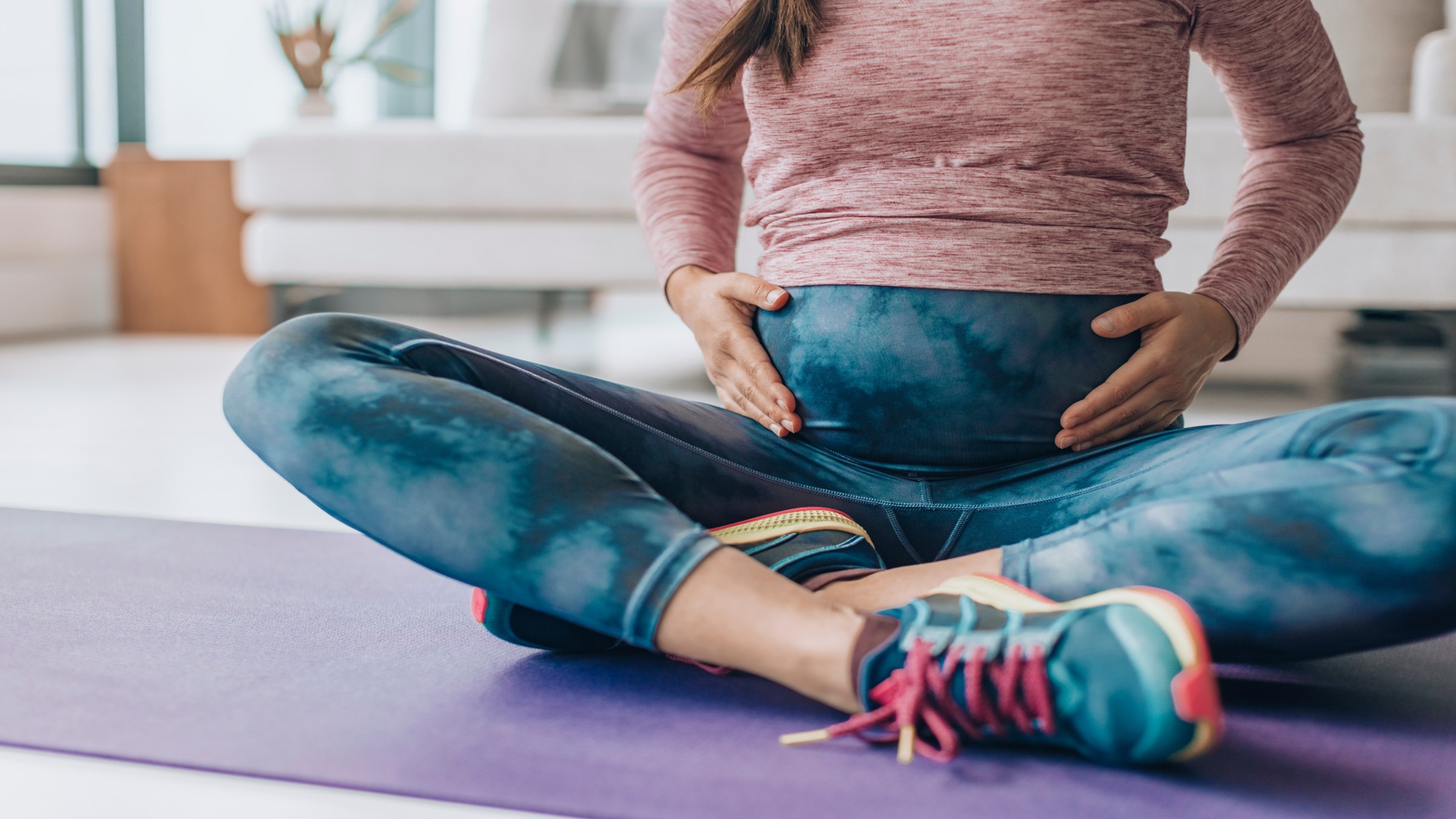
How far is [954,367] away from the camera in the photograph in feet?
2.55

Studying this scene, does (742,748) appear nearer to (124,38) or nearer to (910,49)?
(910,49)

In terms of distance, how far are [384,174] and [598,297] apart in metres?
1.95

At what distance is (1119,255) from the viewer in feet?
2.60

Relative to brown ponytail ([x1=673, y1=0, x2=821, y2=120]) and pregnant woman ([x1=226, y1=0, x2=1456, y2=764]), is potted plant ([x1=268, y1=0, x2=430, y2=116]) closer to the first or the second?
pregnant woman ([x1=226, y1=0, x2=1456, y2=764])

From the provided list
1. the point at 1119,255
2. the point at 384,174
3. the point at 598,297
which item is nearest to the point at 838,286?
the point at 1119,255

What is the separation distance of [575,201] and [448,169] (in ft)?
0.90

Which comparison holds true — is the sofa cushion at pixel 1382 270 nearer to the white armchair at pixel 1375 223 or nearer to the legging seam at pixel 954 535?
the white armchair at pixel 1375 223

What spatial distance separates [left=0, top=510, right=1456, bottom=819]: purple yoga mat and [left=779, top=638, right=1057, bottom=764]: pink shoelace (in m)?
0.01

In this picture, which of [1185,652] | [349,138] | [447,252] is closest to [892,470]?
[1185,652]

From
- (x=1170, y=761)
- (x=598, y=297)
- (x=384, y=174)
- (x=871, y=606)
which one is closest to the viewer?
(x=1170, y=761)

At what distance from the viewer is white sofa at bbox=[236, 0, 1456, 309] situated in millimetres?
1929

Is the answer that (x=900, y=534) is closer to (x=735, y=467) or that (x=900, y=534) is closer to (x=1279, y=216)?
(x=735, y=467)

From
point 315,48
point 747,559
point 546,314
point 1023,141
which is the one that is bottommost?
point 546,314

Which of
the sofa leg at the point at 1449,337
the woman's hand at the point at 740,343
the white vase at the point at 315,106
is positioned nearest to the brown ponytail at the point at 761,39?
the woman's hand at the point at 740,343
